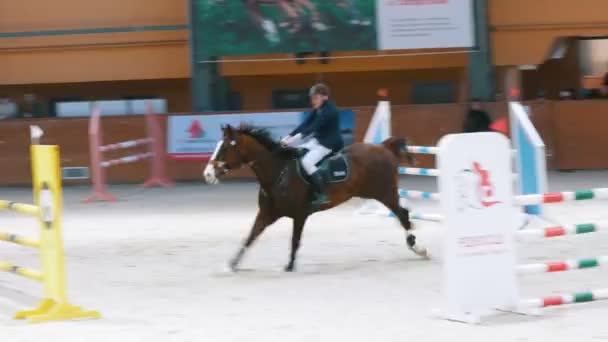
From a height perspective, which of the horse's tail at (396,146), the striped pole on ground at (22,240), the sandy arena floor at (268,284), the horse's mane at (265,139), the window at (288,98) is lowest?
the sandy arena floor at (268,284)

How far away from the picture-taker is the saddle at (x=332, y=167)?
1197 cm

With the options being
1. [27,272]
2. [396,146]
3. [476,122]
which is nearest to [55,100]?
[476,122]

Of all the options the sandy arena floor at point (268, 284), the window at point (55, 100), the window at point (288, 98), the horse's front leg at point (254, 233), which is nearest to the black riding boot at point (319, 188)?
the horse's front leg at point (254, 233)

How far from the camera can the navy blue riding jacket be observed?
39.1 ft

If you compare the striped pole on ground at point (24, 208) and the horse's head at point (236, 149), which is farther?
the horse's head at point (236, 149)

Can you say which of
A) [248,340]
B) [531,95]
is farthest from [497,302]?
[531,95]

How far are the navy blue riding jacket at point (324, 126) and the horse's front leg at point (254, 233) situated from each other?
897mm

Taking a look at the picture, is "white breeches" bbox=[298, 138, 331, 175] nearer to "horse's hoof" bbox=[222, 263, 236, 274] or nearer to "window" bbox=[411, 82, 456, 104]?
"horse's hoof" bbox=[222, 263, 236, 274]

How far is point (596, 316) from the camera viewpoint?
875 centimetres

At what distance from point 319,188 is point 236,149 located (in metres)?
1.02

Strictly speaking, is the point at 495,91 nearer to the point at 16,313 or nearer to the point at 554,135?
the point at 554,135

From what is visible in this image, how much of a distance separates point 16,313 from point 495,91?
18.2 m

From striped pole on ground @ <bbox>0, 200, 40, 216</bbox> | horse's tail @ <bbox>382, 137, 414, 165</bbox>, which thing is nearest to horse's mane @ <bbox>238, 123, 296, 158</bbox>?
horse's tail @ <bbox>382, 137, 414, 165</bbox>

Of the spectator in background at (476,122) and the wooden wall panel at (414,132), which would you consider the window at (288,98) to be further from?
the spectator in background at (476,122)
